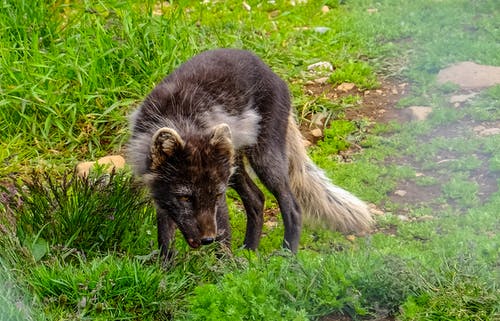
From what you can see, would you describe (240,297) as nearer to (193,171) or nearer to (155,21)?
(193,171)

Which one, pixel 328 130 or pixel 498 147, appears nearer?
pixel 498 147

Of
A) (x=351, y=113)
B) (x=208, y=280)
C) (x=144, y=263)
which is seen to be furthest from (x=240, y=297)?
(x=351, y=113)

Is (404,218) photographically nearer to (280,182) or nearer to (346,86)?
(280,182)

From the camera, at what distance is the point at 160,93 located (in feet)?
18.9

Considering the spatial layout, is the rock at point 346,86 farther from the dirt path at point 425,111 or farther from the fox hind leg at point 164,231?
the fox hind leg at point 164,231

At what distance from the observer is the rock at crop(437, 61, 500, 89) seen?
7.90 m

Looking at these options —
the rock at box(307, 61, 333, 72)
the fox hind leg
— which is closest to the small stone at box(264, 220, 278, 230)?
the fox hind leg

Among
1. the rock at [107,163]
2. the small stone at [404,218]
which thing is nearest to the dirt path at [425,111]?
the small stone at [404,218]

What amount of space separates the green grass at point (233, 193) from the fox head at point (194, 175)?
20 cm

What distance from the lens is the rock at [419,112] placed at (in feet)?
25.0

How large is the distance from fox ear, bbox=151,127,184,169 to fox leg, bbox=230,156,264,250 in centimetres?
90

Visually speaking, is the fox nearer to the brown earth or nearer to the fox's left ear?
the fox's left ear

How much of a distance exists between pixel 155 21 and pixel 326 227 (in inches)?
97.4

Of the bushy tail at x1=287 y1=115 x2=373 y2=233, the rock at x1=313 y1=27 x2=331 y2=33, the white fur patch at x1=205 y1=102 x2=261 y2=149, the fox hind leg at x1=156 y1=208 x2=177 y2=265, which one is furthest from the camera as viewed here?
the rock at x1=313 y1=27 x2=331 y2=33
